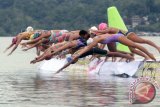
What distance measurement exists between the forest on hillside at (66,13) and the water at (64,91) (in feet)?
312

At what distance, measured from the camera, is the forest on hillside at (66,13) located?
413 ft

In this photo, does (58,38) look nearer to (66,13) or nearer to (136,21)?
(136,21)

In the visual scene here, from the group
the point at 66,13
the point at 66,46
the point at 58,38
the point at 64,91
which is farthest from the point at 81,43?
the point at 66,13

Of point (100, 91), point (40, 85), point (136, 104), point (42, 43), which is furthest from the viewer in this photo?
point (42, 43)

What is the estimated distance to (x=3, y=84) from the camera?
23.9 m

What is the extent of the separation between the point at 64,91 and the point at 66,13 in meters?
113

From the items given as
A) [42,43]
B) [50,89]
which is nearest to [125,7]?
[42,43]

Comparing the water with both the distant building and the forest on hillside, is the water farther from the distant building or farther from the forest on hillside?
the distant building

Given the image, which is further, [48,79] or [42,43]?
[42,43]

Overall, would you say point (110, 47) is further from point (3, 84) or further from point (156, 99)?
point (156, 99)

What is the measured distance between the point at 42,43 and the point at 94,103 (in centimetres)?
1280

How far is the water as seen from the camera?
734 inches

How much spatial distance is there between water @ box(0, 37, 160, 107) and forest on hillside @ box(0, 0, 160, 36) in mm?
94987

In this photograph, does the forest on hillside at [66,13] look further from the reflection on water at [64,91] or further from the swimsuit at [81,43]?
the swimsuit at [81,43]
